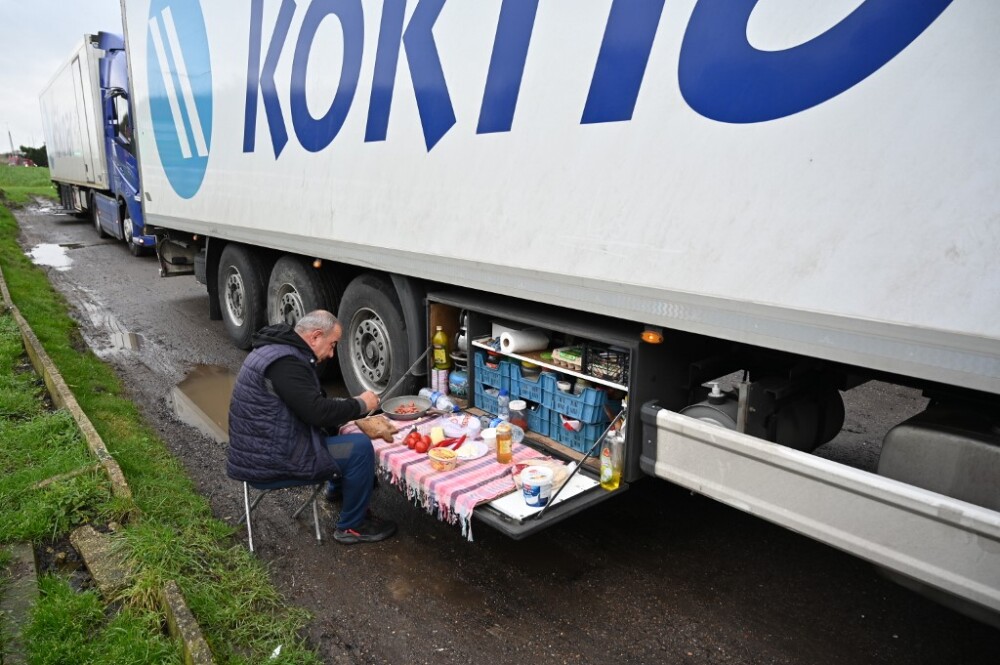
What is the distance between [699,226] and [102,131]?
1462 centimetres

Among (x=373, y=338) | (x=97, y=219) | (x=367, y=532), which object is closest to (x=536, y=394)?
(x=367, y=532)

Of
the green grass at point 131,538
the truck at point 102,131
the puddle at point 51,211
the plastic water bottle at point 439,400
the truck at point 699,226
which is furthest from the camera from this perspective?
the puddle at point 51,211

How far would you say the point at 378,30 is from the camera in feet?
12.7

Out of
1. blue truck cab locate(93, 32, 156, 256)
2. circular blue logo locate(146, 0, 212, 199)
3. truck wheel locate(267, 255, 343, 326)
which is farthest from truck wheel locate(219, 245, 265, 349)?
blue truck cab locate(93, 32, 156, 256)

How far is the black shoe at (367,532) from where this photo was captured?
3.49 meters

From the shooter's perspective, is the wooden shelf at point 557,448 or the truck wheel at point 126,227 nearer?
the wooden shelf at point 557,448

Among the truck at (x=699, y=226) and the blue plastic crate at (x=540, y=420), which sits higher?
the truck at (x=699, y=226)

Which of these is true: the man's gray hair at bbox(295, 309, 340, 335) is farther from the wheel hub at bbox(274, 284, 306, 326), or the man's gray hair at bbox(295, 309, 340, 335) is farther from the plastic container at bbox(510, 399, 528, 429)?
the wheel hub at bbox(274, 284, 306, 326)

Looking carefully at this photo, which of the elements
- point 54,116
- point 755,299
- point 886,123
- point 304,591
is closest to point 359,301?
point 304,591

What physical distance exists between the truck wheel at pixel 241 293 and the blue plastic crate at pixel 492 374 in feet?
11.4

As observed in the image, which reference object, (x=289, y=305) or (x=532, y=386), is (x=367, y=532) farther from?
(x=289, y=305)

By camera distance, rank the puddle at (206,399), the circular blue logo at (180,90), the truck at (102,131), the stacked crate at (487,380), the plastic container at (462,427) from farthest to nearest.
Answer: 1. the truck at (102,131)
2. the circular blue logo at (180,90)
3. the puddle at (206,399)
4. the stacked crate at (487,380)
5. the plastic container at (462,427)

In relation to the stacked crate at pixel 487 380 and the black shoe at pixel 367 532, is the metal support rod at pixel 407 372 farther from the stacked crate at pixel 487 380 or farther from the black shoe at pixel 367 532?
the black shoe at pixel 367 532

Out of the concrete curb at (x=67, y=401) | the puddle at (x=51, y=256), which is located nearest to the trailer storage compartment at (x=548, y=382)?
the concrete curb at (x=67, y=401)
